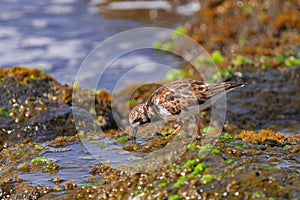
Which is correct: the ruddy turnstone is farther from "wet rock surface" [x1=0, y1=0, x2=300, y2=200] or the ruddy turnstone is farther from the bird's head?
"wet rock surface" [x1=0, y1=0, x2=300, y2=200]

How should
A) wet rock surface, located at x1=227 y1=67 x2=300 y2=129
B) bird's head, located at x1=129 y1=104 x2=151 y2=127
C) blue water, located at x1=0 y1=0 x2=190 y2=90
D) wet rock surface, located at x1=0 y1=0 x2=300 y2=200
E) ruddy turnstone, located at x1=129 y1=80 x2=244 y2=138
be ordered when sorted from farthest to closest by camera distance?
1. blue water, located at x1=0 y1=0 x2=190 y2=90
2. wet rock surface, located at x1=227 y1=67 x2=300 y2=129
3. bird's head, located at x1=129 y1=104 x2=151 y2=127
4. ruddy turnstone, located at x1=129 y1=80 x2=244 y2=138
5. wet rock surface, located at x1=0 y1=0 x2=300 y2=200

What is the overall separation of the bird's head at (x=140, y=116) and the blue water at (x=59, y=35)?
7.35 m

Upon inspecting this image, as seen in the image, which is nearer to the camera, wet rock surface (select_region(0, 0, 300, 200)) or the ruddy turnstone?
wet rock surface (select_region(0, 0, 300, 200))

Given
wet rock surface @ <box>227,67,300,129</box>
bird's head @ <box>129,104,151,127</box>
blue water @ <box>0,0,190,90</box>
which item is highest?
blue water @ <box>0,0,190,90</box>

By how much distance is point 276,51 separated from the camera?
615 inches

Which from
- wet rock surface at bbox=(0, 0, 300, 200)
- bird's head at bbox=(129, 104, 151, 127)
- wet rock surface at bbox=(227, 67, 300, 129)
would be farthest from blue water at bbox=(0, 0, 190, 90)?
bird's head at bbox=(129, 104, 151, 127)

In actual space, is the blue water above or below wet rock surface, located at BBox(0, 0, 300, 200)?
above

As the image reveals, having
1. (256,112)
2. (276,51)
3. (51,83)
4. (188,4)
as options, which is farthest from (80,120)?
(188,4)

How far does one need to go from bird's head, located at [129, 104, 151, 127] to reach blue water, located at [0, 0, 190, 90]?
7.35m

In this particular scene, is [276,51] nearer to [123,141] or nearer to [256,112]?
[256,112]

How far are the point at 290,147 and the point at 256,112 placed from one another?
454cm

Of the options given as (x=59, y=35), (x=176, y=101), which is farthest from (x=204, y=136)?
(x=59, y=35)

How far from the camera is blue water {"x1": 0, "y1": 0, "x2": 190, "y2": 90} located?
63.4 ft

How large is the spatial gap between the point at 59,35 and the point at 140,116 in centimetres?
1458
